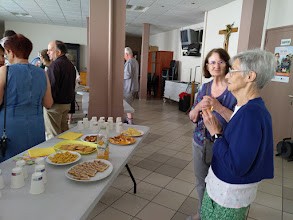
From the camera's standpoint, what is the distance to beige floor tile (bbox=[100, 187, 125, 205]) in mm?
2285

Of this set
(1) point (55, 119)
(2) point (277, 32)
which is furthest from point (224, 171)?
(2) point (277, 32)

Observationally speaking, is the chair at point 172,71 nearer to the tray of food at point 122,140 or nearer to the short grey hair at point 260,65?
the tray of food at point 122,140

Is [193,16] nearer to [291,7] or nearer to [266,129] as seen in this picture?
[291,7]

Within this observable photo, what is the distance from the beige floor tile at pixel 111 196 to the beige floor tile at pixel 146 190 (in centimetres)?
13

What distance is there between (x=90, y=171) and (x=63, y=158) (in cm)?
26

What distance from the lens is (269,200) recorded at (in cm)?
250

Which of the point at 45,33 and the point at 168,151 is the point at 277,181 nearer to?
the point at 168,151

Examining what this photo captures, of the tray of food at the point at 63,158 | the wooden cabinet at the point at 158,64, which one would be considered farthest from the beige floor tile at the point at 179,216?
the wooden cabinet at the point at 158,64

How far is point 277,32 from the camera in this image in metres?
3.97

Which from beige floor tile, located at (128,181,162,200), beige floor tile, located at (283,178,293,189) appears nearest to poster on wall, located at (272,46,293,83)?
beige floor tile, located at (283,178,293,189)

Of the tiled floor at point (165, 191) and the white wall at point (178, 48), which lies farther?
the white wall at point (178, 48)

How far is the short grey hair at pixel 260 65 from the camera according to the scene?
3.50 ft

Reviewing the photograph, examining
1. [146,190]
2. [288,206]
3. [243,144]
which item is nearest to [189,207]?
[146,190]

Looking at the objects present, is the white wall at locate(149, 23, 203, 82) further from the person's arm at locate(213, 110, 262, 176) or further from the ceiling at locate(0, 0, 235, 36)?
the person's arm at locate(213, 110, 262, 176)
